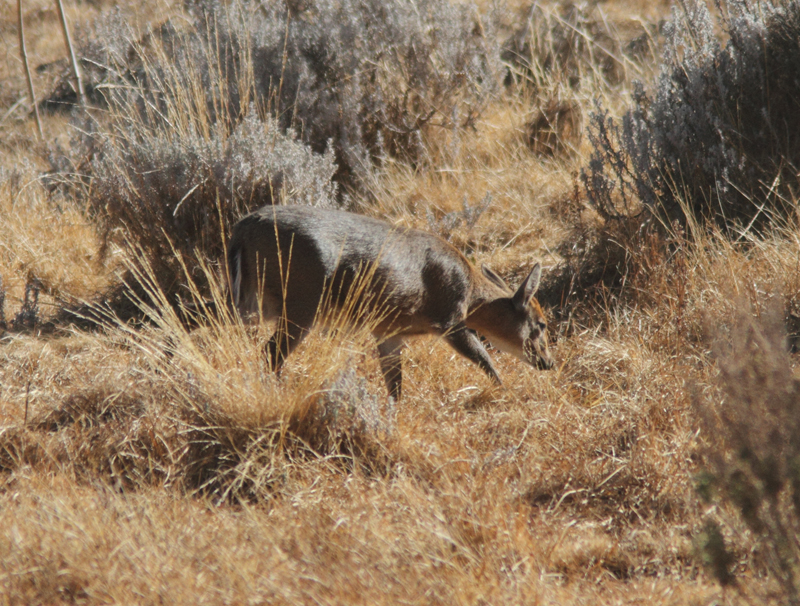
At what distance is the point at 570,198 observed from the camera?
23.8ft

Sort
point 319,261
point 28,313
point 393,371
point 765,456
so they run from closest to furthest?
1. point 765,456
2. point 319,261
3. point 393,371
4. point 28,313

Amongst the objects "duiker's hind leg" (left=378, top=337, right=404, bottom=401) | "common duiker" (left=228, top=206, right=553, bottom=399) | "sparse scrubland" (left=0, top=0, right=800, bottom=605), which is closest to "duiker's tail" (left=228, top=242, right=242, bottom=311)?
"common duiker" (left=228, top=206, right=553, bottom=399)

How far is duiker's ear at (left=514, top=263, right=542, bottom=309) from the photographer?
5164mm

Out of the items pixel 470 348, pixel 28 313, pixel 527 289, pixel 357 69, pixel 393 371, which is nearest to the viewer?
pixel 393 371

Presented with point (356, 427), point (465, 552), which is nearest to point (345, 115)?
point (356, 427)

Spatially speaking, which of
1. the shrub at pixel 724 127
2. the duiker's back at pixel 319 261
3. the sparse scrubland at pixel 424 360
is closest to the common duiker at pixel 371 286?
the duiker's back at pixel 319 261

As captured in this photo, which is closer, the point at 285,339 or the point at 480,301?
the point at 285,339

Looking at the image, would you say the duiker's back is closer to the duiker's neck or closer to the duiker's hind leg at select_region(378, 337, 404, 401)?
the duiker's hind leg at select_region(378, 337, 404, 401)

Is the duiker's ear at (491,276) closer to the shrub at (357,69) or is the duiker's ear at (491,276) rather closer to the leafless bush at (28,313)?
the shrub at (357,69)

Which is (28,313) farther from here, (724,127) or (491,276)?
(724,127)

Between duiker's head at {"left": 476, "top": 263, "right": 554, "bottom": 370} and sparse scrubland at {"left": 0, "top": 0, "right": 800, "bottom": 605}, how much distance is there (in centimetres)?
15

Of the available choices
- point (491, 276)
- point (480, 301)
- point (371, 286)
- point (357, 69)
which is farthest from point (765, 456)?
point (357, 69)

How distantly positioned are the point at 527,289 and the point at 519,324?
0.27 meters

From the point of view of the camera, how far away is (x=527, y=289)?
523 centimetres
